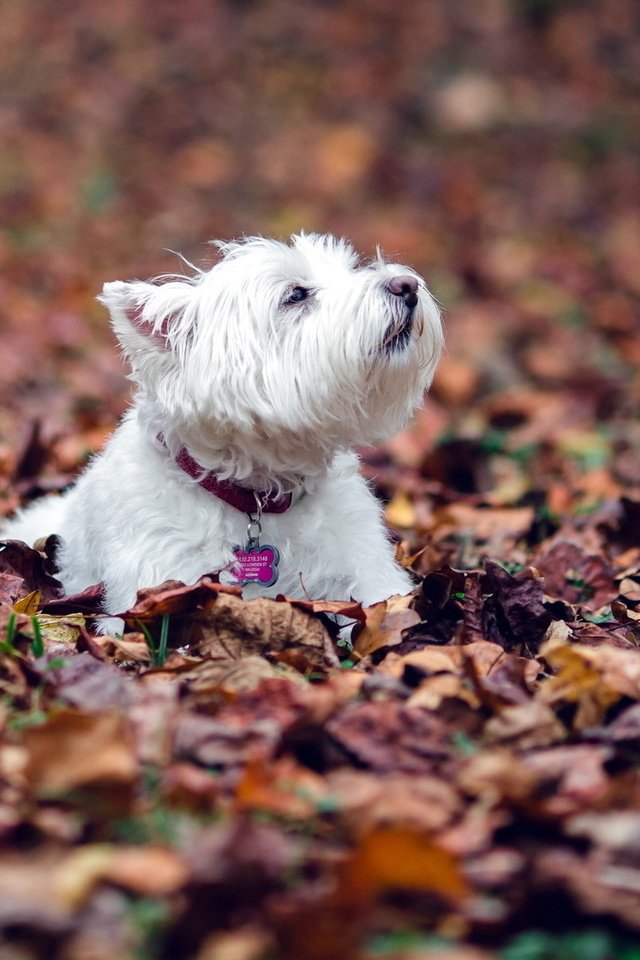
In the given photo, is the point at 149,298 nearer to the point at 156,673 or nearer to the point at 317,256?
the point at 317,256

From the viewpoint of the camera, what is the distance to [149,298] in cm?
395

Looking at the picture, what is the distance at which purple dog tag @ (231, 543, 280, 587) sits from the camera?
12.9 ft

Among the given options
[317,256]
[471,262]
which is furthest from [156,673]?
[471,262]

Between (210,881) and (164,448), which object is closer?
(210,881)

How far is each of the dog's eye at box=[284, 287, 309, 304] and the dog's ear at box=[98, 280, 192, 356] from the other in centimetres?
32

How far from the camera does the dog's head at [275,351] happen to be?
3840mm

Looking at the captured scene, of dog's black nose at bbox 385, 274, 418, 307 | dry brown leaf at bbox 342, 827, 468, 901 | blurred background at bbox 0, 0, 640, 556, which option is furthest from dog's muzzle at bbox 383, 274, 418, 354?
blurred background at bbox 0, 0, 640, 556

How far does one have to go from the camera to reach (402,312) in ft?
12.6

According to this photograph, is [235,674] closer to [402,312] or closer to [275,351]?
[275,351]

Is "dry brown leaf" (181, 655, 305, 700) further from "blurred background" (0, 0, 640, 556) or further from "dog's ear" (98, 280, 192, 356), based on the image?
"blurred background" (0, 0, 640, 556)

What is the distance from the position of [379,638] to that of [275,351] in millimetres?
971

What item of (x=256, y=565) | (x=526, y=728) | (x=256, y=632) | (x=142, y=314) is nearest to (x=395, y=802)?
(x=526, y=728)

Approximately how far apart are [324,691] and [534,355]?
672 cm

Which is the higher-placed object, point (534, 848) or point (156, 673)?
point (156, 673)
